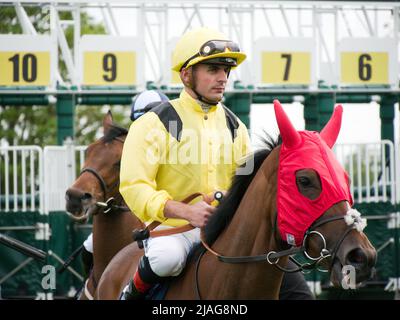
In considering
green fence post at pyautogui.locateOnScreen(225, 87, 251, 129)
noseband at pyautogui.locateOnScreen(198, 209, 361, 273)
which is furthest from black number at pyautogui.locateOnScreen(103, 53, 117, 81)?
noseband at pyautogui.locateOnScreen(198, 209, 361, 273)

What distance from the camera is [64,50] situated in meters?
11.9

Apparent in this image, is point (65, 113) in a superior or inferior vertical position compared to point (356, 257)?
superior

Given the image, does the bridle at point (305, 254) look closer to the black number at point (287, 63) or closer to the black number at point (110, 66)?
the black number at point (110, 66)

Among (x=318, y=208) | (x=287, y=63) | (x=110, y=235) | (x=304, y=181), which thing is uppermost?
(x=287, y=63)

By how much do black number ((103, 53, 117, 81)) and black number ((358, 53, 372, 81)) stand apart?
11.9 feet

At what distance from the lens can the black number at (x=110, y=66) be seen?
11.4m

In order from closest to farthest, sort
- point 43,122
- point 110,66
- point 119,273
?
point 119,273 → point 110,66 → point 43,122

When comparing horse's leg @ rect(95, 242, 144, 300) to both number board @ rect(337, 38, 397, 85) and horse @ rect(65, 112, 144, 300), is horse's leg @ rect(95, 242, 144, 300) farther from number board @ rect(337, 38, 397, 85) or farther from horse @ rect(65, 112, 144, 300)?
number board @ rect(337, 38, 397, 85)

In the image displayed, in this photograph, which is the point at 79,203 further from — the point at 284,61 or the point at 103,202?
the point at 284,61

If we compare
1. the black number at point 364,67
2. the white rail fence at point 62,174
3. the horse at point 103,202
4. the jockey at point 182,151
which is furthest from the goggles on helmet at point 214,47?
the black number at point 364,67

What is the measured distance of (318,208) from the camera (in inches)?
139

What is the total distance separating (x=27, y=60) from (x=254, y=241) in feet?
26.6

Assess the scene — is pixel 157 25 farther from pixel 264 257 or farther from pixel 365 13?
pixel 264 257

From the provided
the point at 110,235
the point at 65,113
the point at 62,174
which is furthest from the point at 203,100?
the point at 65,113
